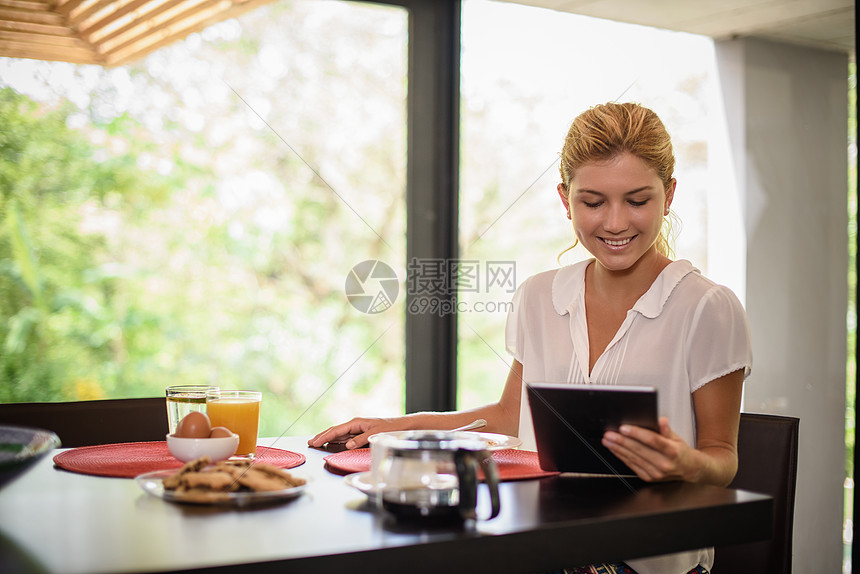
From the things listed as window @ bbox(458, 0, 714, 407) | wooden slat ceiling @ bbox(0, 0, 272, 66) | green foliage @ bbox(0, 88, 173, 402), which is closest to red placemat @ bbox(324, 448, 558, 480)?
window @ bbox(458, 0, 714, 407)

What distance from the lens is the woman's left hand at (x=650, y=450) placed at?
1.07 meters

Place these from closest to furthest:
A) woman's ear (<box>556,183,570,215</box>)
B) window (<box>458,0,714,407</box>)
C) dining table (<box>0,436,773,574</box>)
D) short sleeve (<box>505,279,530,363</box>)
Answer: dining table (<box>0,436,773,574</box>), woman's ear (<box>556,183,570,215</box>), short sleeve (<box>505,279,530,363</box>), window (<box>458,0,714,407</box>)

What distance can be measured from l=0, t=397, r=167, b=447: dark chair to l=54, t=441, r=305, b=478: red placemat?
0.88ft

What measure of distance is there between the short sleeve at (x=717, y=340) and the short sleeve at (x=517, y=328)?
372 mm

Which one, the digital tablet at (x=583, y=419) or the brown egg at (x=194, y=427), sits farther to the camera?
the brown egg at (x=194, y=427)

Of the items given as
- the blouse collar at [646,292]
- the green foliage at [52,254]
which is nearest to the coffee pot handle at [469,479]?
the blouse collar at [646,292]

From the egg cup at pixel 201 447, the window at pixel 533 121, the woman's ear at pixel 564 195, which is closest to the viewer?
the egg cup at pixel 201 447

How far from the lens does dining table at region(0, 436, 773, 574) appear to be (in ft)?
2.52

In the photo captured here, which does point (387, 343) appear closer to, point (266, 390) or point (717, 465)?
point (266, 390)

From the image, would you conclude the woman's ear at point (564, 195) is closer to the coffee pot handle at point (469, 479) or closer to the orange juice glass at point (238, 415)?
the orange juice glass at point (238, 415)

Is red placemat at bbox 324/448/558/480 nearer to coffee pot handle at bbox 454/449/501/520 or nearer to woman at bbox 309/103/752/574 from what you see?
woman at bbox 309/103/752/574

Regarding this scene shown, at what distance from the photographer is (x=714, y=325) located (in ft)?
4.60

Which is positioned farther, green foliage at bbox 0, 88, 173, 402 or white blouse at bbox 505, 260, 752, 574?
green foliage at bbox 0, 88, 173, 402

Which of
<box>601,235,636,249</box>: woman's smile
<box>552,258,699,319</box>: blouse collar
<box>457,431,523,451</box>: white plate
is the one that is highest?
<box>601,235,636,249</box>: woman's smile
